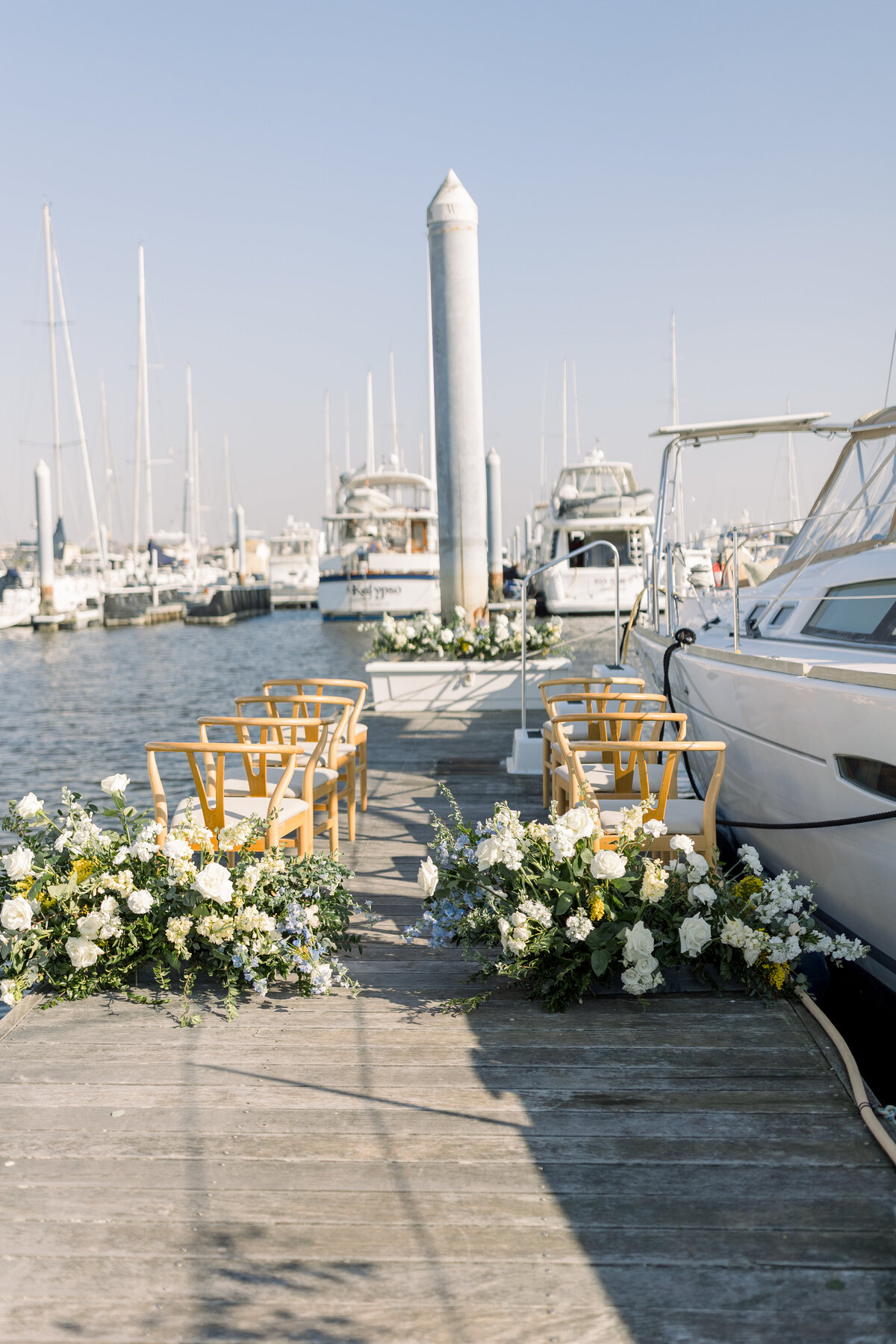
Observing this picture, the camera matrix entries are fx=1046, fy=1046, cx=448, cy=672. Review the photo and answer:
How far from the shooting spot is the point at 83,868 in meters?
3.47

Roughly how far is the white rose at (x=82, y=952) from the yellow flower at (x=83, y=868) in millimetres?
216

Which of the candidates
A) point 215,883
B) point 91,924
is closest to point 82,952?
point 91,924

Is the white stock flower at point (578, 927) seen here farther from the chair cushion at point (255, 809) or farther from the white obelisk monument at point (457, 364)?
the white obelisk monument at point (457, 364)

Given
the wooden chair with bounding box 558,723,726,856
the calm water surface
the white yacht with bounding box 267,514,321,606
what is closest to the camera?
the wooden chair with bounding box 558,723,726,856

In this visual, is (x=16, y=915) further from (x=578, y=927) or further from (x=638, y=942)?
(x=638, y=942)

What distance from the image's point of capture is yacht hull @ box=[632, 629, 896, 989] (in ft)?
10.8

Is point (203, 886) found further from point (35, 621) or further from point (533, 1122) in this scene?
point (35, 621)

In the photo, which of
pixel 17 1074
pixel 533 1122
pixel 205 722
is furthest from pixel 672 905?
pixel 205 722

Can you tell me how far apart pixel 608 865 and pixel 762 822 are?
52.3 inches

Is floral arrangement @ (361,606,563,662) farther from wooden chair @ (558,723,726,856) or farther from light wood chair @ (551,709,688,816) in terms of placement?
wooden chair @ (558,723,726,856)

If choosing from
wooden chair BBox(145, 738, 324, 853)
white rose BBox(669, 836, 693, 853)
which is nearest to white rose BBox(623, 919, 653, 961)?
white rose BBox(669, 836, 693, 853)

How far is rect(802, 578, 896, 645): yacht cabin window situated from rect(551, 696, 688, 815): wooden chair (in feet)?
2.53

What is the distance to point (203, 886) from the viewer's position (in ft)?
11.0

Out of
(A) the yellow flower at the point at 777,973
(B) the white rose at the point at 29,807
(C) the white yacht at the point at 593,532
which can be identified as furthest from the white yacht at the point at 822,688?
(C) the white yacht at the point at 593,532
